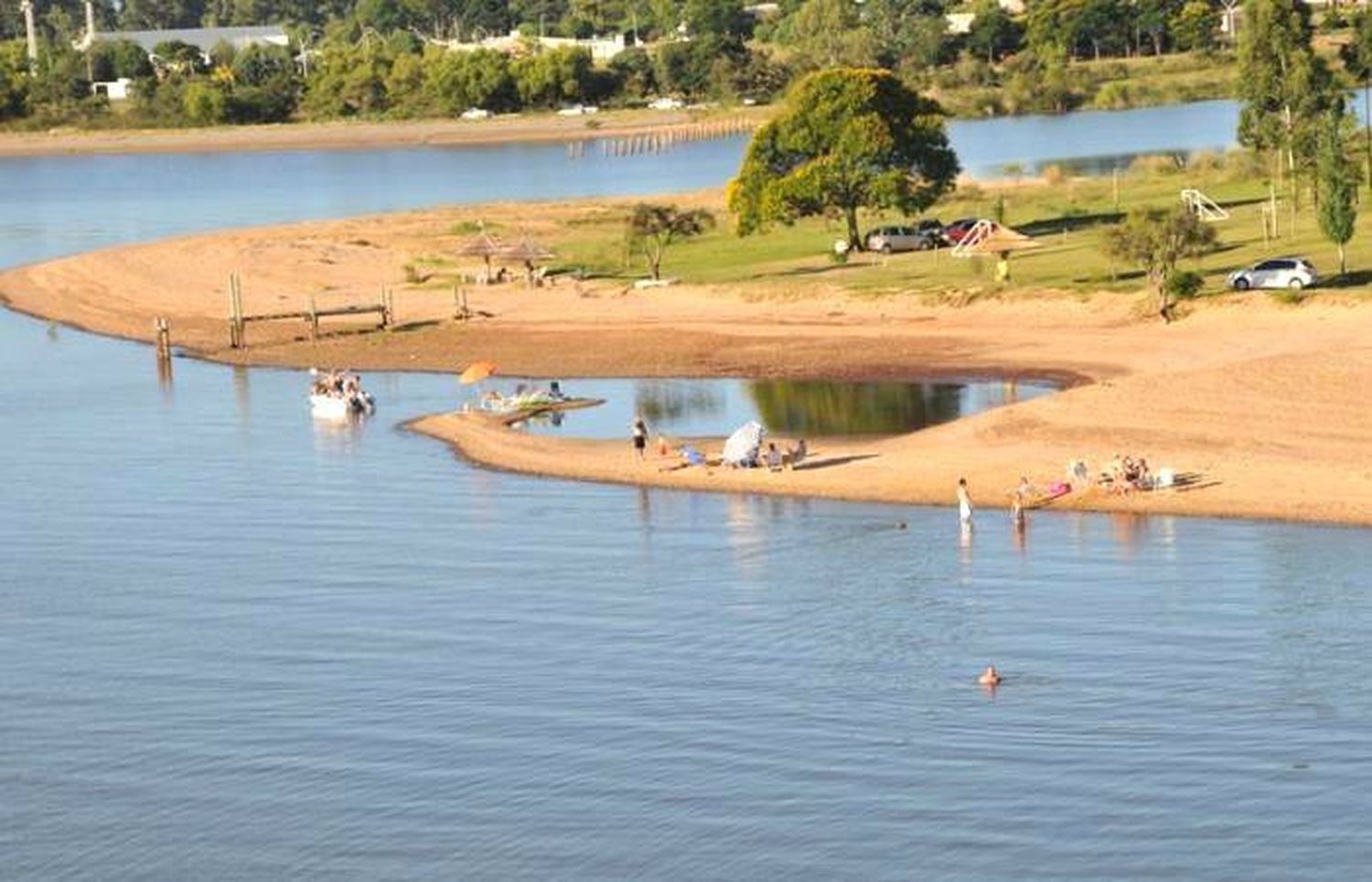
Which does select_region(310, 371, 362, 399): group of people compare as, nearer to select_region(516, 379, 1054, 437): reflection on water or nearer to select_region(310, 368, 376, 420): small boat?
select_region(310, 368, 376, 420): small boat

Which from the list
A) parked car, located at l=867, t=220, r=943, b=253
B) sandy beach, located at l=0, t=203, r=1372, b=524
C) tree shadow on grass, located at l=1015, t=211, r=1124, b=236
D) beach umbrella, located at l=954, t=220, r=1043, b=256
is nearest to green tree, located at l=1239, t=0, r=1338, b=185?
tree shadow on grass, located at l=1015, t=211, r=1124, b=236

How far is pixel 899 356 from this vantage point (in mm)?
71250

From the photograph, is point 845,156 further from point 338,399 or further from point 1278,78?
point 338,399

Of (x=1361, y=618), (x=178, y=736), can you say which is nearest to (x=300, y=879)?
(x=178, y=736)

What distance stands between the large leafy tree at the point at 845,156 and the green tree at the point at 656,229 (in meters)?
2.72

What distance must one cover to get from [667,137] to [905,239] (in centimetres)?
10073

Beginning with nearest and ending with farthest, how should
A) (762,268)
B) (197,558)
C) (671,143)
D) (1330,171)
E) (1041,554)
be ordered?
(1041,554)
(197,558)
(1330,171)
(762,268)
(671,143)

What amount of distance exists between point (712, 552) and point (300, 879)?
16958 mm

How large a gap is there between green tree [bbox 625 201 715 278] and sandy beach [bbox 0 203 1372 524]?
2168mm

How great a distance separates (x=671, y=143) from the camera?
184m

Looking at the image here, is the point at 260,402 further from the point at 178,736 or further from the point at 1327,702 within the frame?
the point at 1327,702

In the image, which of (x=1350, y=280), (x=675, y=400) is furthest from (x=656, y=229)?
(x=1350, y=280)

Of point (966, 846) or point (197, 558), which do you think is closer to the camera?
point (966, 846)

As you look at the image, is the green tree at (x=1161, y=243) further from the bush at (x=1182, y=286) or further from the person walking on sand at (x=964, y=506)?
the person walking on sand at (x=964, y=506)
